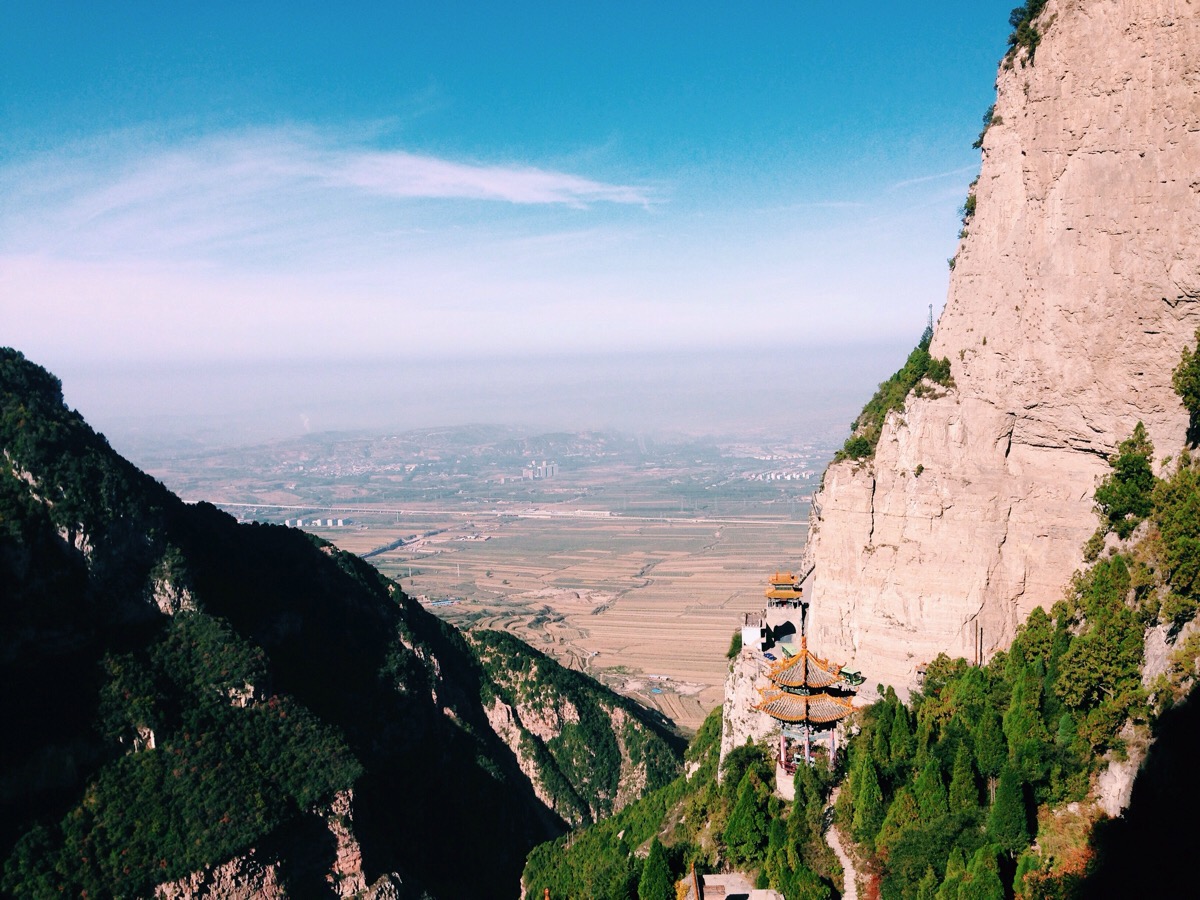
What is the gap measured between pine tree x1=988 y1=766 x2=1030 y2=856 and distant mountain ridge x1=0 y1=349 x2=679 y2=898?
3396cm

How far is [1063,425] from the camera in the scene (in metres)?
27.7

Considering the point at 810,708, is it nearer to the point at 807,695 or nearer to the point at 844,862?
the point at 807,695

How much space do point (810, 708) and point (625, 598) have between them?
121049 millimetres

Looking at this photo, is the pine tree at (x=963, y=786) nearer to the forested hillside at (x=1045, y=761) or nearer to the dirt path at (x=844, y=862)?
the forested hillside at (x=1045, y=761)

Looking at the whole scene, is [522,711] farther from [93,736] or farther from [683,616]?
[683,616]

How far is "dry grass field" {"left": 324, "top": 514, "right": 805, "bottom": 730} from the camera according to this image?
107 meters

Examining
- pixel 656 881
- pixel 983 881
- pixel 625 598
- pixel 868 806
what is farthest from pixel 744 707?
pixel 625 598

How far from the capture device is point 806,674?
3091 centimetres

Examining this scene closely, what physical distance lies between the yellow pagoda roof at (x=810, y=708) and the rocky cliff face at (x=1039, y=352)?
110 inches

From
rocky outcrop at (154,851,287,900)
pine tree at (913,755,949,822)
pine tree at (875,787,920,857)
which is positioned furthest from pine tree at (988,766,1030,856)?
rocky outcrop at (154,851,287,900)

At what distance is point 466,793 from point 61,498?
3010cm

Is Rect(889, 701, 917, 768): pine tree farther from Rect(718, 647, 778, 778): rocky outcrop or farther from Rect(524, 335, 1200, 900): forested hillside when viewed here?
Rect(718, 647, 778, 778): rocky outcrop

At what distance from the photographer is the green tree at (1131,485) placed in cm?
2542

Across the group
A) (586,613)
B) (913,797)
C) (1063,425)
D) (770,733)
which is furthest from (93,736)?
(586,613)
